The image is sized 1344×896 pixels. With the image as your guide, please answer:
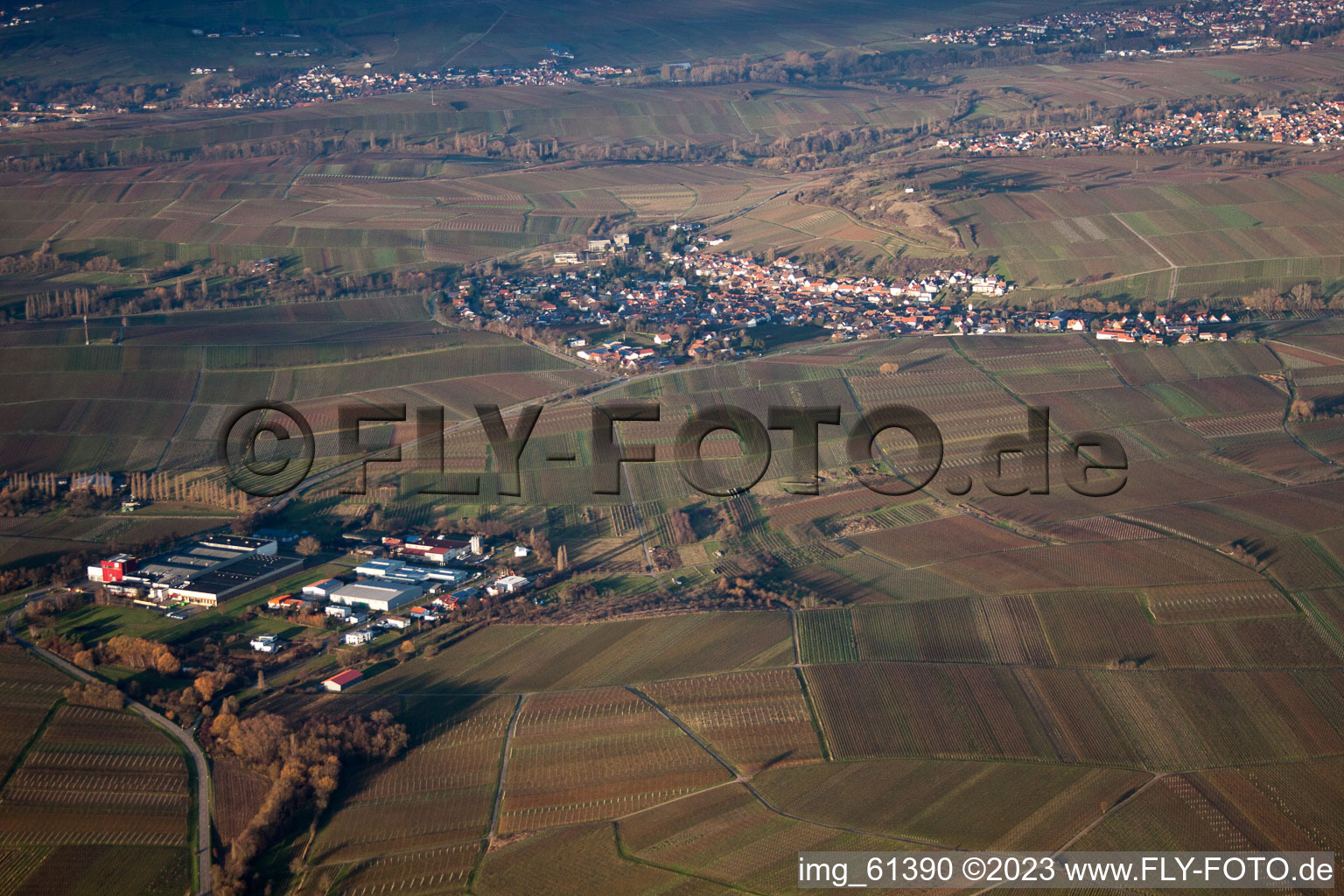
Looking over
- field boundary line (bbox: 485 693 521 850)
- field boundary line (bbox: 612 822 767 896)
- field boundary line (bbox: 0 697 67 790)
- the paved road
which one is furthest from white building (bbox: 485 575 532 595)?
field boundary line (bbox: 612 822 767 896)

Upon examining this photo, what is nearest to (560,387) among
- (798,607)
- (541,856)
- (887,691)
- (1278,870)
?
(798,607)

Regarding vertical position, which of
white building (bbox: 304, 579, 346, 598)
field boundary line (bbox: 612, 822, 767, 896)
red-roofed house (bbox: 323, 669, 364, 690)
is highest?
white building (bbox: 304, 579, 346, 598)

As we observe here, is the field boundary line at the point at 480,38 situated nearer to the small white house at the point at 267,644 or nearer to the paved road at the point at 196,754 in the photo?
the paved road at the point at 196,754

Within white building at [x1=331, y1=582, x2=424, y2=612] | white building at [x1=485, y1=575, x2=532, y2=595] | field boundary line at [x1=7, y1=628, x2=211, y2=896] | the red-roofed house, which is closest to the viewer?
field boundary line at [x1=7, y1=628, x2=211, y2=896]

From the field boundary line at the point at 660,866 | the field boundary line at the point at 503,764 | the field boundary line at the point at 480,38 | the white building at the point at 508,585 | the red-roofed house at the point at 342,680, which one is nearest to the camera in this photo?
the field boundary line at the point at 660,866

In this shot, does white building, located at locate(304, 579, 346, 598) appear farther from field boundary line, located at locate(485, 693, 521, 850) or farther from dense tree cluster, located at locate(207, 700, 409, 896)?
field boundary line, located at locate(485, 693, 521, 850)

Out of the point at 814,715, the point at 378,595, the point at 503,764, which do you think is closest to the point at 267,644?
the point at 378,595

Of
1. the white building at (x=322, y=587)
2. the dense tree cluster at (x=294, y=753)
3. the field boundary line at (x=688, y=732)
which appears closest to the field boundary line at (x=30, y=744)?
the dense tree cluster at (x=294, y=753)

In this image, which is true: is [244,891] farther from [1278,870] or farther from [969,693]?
[1278,870]

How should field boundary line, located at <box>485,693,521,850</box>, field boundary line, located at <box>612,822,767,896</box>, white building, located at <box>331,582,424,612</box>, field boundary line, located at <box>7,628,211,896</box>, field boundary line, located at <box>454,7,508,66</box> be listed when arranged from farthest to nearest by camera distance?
1. field boundary line, located at <box>454,7,508,66</box>
2. white building, located at <box>331,582,424,612</box>
3. field boundary line, located at <box>485,693,521,850</box>
4. field boundary line, located at <box>7,628,211,896</box>
5. field boundary line, located at <box>612,822,767,896</box>
